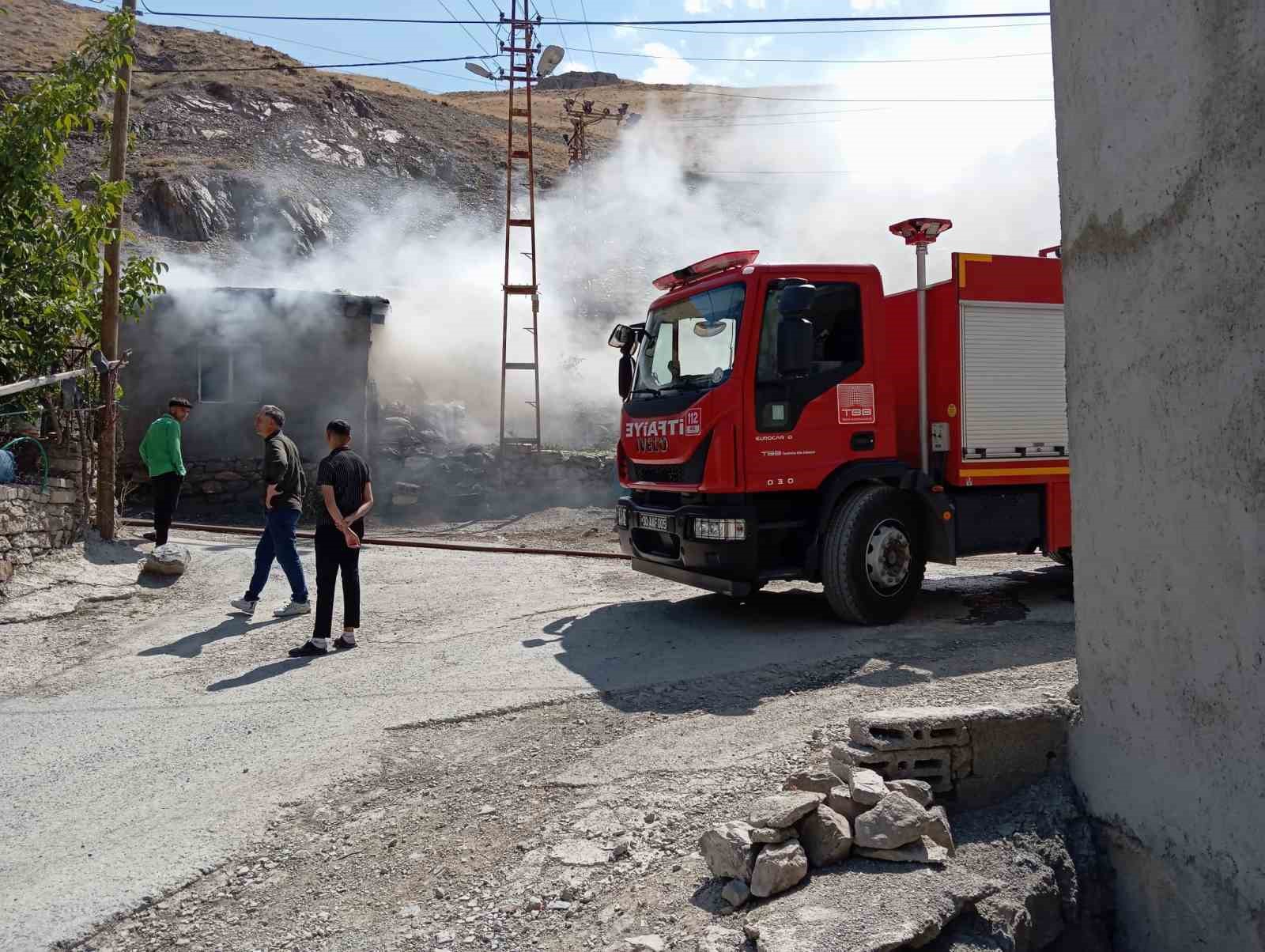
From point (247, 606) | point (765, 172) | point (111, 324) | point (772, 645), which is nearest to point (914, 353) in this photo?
point (772, 645)

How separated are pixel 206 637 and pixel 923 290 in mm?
5945

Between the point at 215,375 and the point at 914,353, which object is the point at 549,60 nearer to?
the point at 215,375

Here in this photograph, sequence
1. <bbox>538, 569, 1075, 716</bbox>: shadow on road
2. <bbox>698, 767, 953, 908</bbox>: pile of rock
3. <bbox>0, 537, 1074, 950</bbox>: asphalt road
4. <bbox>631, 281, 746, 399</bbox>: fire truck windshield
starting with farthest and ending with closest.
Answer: <bbox>631, 281, 746, 399</bbox>: fire truck windshield → <bbox>538, 569, 1075, 716</bbox>: shadow on road → <bbox>0, 537, 1074, 950</bbox>: asphalt road → <bbox>698, 767, 953, 908</bbox>: pile of rock

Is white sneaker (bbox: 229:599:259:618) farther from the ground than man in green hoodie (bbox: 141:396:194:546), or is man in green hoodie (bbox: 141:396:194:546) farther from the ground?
man in green hoodie (bbox: 141:396:194:546)

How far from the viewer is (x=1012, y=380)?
753 centimetres

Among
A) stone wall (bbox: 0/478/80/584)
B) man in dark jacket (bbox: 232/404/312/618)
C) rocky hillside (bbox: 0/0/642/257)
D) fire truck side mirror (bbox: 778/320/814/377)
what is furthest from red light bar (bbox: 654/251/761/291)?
rocky hillside (bbox: 0/0/642/257)

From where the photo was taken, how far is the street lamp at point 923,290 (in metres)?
7.05

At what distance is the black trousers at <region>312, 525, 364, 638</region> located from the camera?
6.55 meters

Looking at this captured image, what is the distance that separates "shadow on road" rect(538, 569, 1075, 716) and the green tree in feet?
18.3

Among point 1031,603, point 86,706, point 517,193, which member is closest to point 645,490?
point 1031,603

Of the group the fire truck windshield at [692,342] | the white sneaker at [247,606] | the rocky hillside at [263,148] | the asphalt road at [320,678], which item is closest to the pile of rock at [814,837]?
the asphalt road at [320,678]

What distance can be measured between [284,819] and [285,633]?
3471 mm

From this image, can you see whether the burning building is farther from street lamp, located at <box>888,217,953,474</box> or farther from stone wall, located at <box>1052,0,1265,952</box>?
stone wall, located at <box>1052,0,1265,952</box>

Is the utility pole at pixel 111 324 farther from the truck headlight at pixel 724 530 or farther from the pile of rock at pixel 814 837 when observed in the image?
the pile of rock at pixel 814 837
